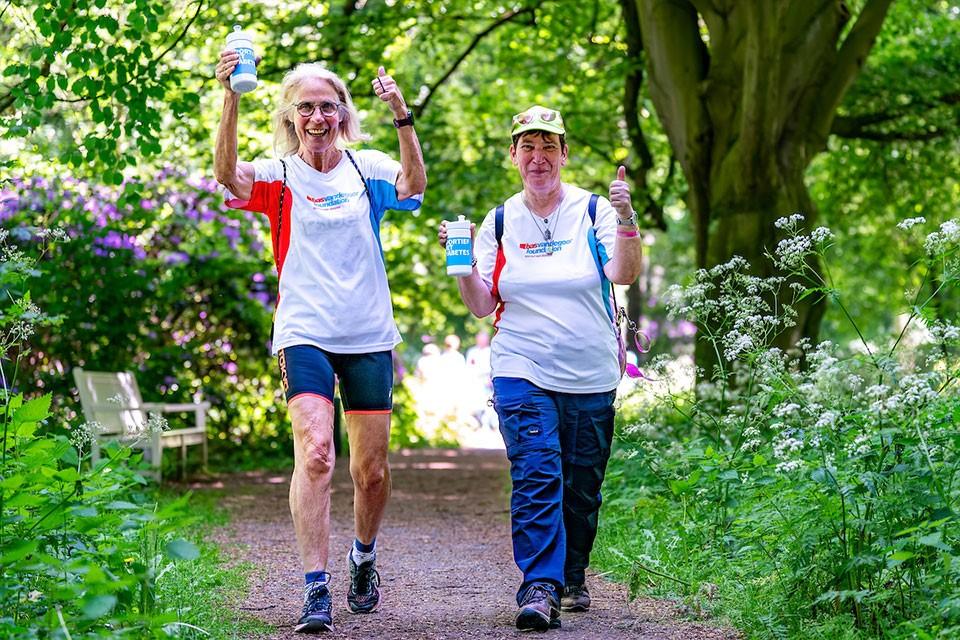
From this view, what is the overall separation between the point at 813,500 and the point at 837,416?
1.83 feet

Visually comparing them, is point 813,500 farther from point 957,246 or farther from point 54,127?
point 54,127

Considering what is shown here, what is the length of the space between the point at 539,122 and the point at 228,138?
1.26 m

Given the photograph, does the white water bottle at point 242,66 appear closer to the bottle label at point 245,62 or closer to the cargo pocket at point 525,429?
the bottle label at point 245,62

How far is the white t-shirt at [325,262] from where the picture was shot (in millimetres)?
5164

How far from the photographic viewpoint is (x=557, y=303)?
5328 millimetres

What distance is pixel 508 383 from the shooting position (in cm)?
531

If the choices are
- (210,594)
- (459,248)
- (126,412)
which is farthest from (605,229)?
(126,412)

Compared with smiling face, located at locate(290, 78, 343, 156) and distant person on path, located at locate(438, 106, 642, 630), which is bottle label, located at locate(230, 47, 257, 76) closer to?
smiling face, located at locate(290, 78, 343, 156)

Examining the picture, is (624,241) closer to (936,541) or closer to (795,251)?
(795,251)

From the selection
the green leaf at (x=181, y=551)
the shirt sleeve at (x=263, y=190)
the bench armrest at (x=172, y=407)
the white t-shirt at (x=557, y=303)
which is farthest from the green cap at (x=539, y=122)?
the bench armrest at (x=172, y=407)

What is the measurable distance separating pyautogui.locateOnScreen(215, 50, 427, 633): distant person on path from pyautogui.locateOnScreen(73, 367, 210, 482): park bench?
4216 mm

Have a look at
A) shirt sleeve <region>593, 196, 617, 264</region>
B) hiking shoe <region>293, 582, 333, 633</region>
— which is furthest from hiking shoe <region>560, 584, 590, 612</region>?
shirt sleeve <region>593, 196, 617, 264</region>

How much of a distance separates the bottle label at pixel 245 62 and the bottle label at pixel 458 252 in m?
1.00

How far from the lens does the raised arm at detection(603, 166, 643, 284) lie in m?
4.94
